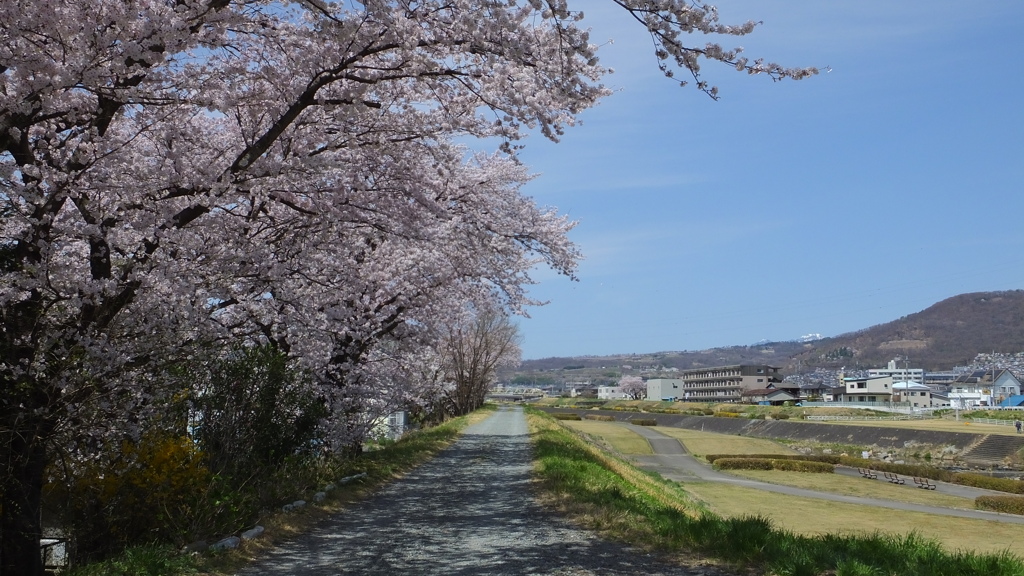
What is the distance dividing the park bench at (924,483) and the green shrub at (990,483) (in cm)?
173

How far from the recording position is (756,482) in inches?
1560

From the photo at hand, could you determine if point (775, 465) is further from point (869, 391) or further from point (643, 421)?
point (869, 391)

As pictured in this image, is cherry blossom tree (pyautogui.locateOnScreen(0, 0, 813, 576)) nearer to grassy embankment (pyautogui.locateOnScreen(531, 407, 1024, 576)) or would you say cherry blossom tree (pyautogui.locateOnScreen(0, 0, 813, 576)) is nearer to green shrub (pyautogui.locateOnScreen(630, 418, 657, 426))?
grassy embankment (pyautogui.locateOnScreen(531, 407, 1024, 576))

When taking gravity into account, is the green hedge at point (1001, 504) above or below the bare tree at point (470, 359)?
below

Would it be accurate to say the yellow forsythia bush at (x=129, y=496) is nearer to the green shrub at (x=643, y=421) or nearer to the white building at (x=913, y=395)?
the green shrub at (x=643, y=421)

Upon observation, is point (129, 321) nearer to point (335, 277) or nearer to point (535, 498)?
point (335, 277)

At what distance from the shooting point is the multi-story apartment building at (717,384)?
155 m

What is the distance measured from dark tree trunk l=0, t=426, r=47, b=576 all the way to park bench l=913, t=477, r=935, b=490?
39715mm

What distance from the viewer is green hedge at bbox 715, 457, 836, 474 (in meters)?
44.9

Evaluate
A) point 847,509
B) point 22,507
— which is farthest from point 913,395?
point 22,507

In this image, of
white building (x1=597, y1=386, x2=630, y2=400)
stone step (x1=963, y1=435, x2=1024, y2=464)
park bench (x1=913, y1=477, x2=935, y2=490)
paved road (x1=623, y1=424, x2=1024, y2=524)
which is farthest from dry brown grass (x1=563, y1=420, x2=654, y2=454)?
white building (x1=597, y1=386, x2=630, y2=400)

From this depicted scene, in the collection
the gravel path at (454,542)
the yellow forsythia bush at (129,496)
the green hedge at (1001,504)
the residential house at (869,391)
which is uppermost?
the yellow forsythia bush at (129,496)

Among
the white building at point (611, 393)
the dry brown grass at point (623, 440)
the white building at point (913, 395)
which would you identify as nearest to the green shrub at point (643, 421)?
the dry brown grass at point (623, 440)

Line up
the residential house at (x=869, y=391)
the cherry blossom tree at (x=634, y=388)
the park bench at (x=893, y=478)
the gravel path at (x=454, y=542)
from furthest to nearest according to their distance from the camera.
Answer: the cherry blossom tree at (x=634, y=388) < the residential house at (x=869, y=391) < the park bench at (x=893, y=478) < the gravel path at (x=454, y=542)
